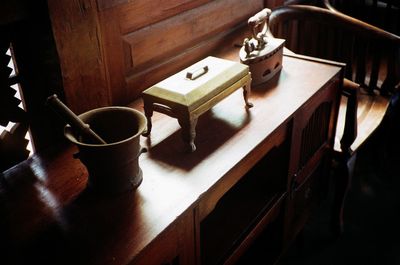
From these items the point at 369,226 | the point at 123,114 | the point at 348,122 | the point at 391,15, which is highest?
the point at 123,114

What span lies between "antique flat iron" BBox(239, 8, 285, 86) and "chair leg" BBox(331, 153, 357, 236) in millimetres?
909

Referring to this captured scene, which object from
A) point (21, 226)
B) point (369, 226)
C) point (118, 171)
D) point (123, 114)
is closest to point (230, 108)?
point (123, 114)

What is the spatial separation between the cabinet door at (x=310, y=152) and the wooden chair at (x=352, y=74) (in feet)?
0.34

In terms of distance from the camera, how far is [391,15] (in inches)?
151

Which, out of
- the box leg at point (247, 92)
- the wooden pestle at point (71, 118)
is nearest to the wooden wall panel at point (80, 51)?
the wooden pestle at point (71, 118)

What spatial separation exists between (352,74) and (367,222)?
1144 mm

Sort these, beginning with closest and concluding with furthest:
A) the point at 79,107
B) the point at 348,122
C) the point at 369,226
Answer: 1. the point at 79,107
2. the point at 348,122
3. the point at 369,226

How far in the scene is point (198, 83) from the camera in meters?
2.03

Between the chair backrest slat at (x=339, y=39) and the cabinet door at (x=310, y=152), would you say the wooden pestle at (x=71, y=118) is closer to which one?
the cabinet door at (x=310, y=152)

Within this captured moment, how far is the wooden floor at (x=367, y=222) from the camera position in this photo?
3.22 metres

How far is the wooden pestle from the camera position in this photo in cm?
154

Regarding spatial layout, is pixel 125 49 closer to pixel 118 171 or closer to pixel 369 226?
pixel 118 171

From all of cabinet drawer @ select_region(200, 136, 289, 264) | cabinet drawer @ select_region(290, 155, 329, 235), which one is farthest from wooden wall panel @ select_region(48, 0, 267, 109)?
cabinet drawer @ select_region(290, 155, 329, 235)

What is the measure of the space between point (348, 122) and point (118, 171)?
1.69 meters
